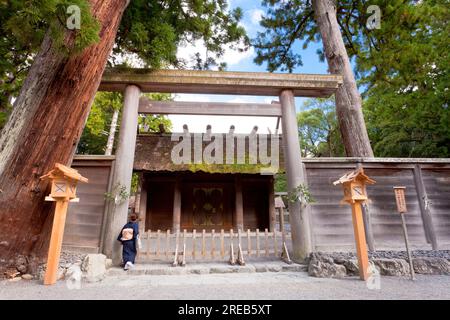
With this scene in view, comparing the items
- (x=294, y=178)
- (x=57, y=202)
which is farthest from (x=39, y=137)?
(x=294, y=178)

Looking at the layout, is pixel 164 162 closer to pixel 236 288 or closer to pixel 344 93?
pixel 344 93

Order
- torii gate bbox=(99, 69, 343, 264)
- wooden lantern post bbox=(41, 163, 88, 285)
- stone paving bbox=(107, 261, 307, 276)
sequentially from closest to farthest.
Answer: wooden lantern post bbox=(41, 163, 88, 285)
stone paving bbox=(107, 261, 307, 276)
torii gate bbox=(99, 69, 343, 264)

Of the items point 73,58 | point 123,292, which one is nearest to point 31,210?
point 123,292

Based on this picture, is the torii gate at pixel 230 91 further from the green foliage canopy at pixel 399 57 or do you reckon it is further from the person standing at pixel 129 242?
the green foliage canopy at pixel 399 57

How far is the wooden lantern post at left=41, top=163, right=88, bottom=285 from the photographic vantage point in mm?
3516

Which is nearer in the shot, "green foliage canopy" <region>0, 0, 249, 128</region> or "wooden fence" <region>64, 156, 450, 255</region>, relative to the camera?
"green foliage canopy" <region>0, 0, 249, 128</region>

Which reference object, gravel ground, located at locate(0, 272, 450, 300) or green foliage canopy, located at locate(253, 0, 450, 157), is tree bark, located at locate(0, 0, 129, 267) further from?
green foliage canopy, located at locate(253, 0, 450, 157)

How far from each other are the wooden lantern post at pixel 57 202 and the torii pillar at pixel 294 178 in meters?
4.28

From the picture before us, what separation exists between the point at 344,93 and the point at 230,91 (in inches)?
147

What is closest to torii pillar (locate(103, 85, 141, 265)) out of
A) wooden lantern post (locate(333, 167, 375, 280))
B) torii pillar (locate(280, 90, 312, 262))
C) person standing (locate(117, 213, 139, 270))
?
person standing (locate(117, 213, 139, 270))

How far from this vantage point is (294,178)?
5094 mm

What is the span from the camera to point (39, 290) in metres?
3.22

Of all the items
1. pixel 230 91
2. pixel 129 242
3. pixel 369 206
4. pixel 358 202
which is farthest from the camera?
pixel 230 91

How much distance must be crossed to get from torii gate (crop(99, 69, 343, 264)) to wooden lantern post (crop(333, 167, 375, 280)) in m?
1.00
